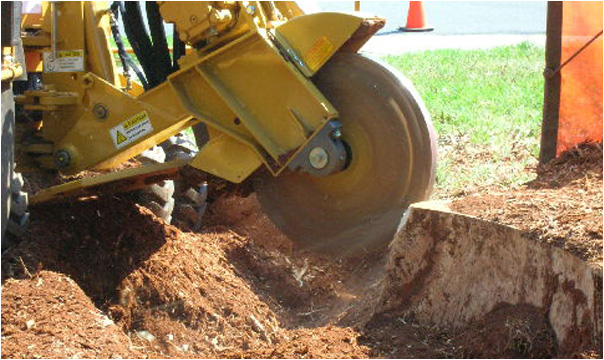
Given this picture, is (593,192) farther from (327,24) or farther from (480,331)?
(327,24)

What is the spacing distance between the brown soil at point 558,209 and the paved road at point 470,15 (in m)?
12.1

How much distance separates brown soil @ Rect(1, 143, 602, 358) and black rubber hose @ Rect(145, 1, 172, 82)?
0.85 metres

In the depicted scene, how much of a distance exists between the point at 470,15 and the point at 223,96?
16399 millimetres

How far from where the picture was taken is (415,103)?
18.0 feet

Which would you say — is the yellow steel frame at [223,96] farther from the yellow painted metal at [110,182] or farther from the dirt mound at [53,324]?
the dirt mound at [53,324]

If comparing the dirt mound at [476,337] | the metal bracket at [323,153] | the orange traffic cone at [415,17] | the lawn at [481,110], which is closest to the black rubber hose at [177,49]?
the metal bracket at [323,153]

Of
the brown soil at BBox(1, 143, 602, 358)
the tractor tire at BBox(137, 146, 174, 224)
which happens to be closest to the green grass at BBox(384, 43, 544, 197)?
the brown soil at BBox(1, 143, 602, 358)

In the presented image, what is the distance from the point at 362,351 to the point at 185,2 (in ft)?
7.11

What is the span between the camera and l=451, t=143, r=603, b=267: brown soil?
4.34m

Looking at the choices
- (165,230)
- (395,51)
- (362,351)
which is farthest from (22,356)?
(395,51)

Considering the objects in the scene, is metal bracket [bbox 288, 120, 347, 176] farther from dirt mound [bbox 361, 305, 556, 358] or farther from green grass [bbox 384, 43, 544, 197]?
green grass [bbox 384, 43, 544, 197]

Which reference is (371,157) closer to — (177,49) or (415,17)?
(177,49)

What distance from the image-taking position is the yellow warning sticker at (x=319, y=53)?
18.1 ft

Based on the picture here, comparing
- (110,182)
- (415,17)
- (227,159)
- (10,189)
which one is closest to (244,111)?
(227,159)
